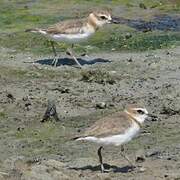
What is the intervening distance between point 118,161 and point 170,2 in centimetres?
1355

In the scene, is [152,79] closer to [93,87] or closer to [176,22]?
[93,87]

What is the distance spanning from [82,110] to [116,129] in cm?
378

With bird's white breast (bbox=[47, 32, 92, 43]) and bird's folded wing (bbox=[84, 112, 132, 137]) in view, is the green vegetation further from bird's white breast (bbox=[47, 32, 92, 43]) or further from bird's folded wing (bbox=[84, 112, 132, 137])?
bird's folded wing (bbox=[84, 112, 132, 137])

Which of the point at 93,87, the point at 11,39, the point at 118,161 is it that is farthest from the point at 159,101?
the point at 11,39

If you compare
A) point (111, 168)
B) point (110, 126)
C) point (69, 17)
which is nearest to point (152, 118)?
point (111, 168)

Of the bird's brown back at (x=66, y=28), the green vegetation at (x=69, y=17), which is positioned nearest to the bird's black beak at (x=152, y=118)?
the bird's brown back at (x=66, y=28)

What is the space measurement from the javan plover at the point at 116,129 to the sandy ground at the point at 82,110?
1.50ft

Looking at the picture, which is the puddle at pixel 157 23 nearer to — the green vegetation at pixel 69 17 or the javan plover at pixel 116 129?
the green vegetation at pixel 69 17

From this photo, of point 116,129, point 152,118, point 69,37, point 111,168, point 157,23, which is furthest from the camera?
point 157,23

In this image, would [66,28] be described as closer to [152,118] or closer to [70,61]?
[70,61]

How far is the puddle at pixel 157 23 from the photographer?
20.8 m

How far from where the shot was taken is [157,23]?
2152cm

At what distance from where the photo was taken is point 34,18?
22406mm

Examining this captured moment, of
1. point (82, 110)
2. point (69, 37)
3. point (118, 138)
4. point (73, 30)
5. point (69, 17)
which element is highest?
point (118, 138)
